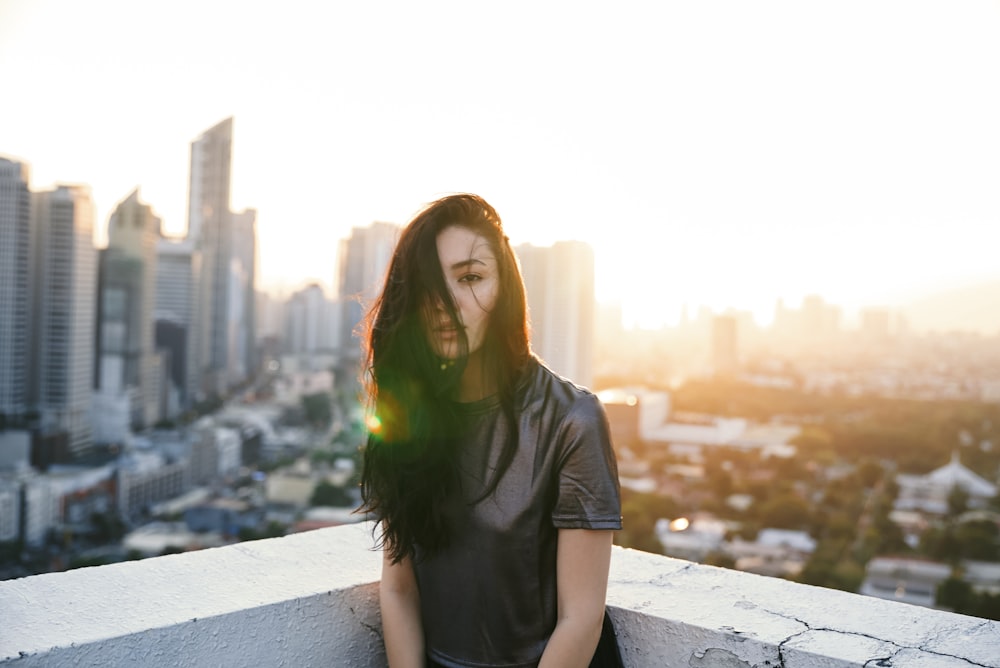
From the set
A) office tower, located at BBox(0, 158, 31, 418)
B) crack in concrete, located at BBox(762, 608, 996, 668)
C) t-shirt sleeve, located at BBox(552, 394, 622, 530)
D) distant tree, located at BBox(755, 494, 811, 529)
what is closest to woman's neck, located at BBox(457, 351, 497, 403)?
t-shirt sleeve, located at BBox(552, 394, 622, 530)

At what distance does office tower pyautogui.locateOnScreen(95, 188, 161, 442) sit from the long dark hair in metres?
22.6

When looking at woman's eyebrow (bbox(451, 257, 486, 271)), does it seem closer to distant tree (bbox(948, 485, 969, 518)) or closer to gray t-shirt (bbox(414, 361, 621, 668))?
gray t-shirt (bbox(414, 361, 621, 668))

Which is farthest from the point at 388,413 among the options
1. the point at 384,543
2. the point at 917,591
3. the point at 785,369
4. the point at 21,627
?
the point at 785,369

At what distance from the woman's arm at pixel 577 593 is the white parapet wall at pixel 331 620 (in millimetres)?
142

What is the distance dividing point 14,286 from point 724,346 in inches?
794

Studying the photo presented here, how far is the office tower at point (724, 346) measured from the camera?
26.6 meters

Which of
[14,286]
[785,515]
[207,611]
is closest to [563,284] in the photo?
[207,611]


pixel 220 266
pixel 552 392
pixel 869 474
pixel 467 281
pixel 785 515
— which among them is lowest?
pixel 785 515

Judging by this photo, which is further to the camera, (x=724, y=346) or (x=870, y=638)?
(x=724, y=346)

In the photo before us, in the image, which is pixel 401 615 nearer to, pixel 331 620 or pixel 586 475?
pixel 331 620

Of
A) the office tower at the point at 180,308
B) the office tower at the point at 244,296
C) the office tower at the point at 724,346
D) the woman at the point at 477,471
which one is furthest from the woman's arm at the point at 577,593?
the office tower at the point at 244,296

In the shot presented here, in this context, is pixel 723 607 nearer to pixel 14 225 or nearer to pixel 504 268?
pixel 504 268

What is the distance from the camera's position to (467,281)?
86 cm

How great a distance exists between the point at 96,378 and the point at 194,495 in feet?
17.7
